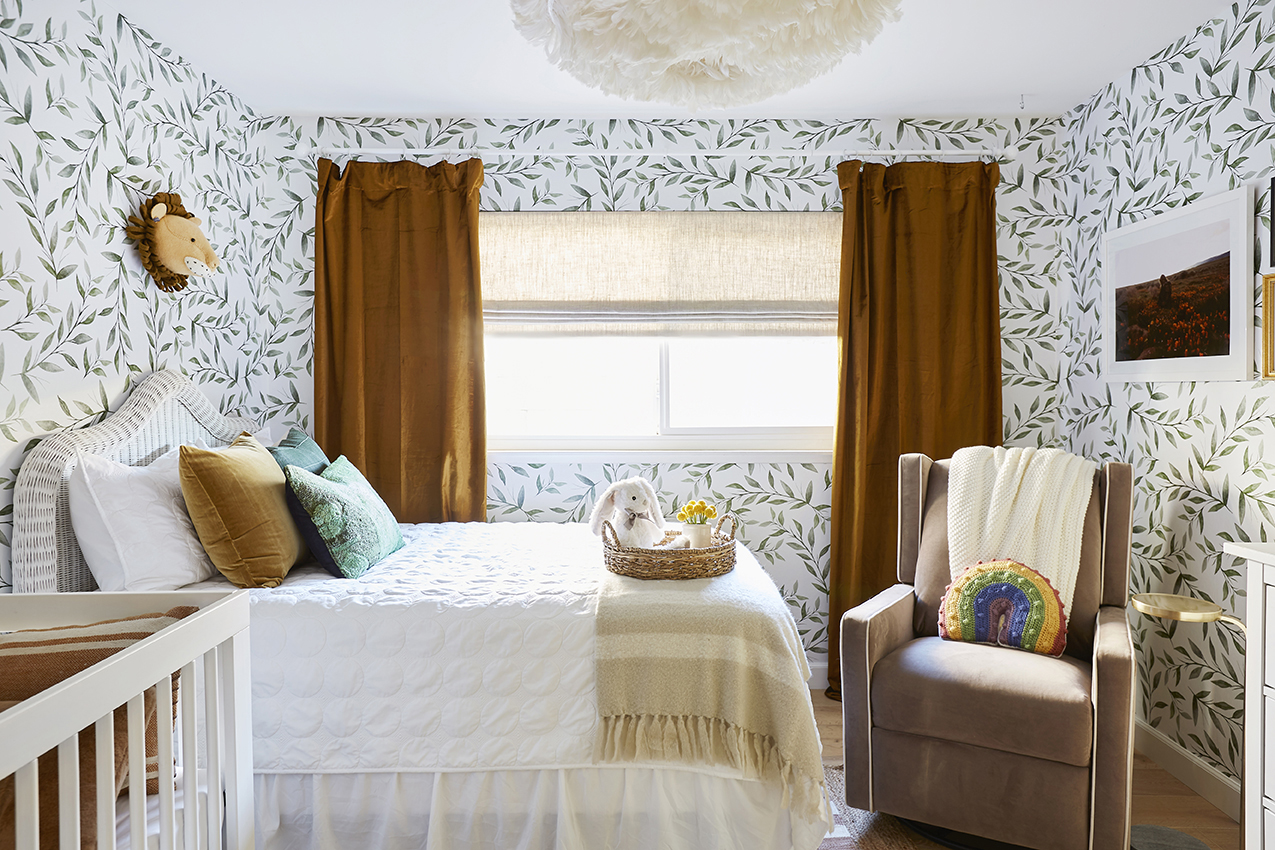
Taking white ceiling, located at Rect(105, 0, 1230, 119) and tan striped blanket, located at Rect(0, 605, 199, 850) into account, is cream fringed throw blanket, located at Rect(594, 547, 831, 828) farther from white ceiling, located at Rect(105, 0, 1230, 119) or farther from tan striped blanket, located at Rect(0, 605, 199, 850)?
white ceiling, located at Rect(105, 0, 1230, 119)

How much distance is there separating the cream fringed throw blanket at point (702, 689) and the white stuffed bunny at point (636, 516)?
0.35 meters

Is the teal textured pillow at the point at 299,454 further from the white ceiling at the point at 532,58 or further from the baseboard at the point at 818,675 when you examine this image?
the baseboard at the point at 818,675

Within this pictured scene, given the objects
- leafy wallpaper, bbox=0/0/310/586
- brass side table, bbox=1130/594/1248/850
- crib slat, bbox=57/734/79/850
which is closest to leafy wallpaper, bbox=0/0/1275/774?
leafy wallpaper, bbox=0/0/310/586

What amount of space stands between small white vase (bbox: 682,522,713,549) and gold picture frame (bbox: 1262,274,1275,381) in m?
1.69

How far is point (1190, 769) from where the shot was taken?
252 centimetres

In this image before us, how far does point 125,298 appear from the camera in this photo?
7.95ft

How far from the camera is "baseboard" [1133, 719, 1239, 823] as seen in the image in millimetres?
2344

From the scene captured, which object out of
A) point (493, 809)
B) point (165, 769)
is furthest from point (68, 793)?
point (493, 809)

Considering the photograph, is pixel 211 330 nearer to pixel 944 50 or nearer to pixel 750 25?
pixel 750 25

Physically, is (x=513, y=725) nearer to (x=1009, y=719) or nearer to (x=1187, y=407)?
(x=1009, y=719)

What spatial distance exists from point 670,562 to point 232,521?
119 centimetres

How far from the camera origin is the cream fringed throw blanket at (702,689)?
1821 mm

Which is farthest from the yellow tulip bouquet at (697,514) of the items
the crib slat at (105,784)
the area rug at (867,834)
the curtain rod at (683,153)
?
the curtain rod at (683,153)

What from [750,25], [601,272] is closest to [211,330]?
[601,272]
